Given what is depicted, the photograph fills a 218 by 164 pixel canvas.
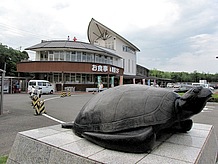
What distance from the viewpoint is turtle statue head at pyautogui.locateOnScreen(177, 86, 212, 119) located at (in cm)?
284

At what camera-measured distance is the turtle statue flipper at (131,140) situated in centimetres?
268

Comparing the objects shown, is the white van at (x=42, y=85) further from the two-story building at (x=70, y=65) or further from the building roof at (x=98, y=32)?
the building roof at (x=98, y=32)

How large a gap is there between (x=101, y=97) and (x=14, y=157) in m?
1.97

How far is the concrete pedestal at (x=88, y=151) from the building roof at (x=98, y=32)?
3349 cm

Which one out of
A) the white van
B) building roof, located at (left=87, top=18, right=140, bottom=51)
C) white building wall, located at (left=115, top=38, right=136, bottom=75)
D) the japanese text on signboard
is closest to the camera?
the white van

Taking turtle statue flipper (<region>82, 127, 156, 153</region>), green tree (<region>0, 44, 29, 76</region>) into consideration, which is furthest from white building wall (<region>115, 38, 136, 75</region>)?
turtle statue flipper (<region>82, 127, 156, 153</region>)

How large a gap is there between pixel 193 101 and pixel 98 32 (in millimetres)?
37791

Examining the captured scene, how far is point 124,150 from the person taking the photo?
111 inches

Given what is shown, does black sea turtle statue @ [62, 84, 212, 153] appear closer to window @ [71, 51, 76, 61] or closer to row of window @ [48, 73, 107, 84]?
row of window @ [48, 73, 107, 84]

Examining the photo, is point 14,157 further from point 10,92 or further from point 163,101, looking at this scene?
point 10,92

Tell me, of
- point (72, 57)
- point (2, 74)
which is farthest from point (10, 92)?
point (2, 74)

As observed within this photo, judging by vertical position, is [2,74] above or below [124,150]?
above

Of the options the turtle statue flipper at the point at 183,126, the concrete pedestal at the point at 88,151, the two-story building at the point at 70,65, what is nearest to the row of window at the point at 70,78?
the two-story building at the point at 70,65

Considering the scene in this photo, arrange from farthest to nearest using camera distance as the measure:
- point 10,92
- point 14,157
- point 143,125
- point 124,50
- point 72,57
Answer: point 124,50 → point 72,57 → point 10,92 → point 14,157 → point 143,125
